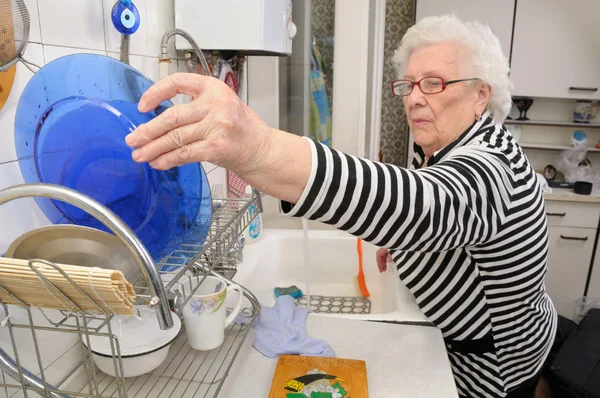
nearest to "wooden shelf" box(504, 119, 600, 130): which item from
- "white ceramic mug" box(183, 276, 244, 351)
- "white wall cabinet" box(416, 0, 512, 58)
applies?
"white wall cabinet" box(416, 0, 512, 58)

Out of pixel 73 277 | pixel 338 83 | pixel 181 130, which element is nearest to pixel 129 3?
pixel 181 130

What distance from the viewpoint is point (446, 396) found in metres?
0.86

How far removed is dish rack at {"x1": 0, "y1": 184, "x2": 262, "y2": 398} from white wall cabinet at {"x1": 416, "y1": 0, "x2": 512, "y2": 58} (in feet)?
7.98

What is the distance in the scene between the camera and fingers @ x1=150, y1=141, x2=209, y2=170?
0.51 m

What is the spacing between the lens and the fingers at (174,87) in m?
0.52

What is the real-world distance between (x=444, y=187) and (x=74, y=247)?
531mm

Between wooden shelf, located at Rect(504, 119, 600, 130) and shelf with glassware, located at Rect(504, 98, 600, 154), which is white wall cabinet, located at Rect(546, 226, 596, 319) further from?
wooden shelf, located at Rect(504, 119, 600, 130)

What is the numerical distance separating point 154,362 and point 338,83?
1579mm

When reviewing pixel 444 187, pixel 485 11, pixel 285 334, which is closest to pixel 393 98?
pixel 485 11

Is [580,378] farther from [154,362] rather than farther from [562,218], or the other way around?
[154,362]

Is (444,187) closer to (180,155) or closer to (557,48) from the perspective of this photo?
(180,155)

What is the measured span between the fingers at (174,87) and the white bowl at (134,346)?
0.37 metres

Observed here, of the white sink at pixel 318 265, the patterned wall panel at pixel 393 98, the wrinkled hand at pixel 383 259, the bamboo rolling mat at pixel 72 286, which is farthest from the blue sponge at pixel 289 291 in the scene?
the patterned wall panel at pixel 393 98

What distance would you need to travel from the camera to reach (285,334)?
1037 mm
